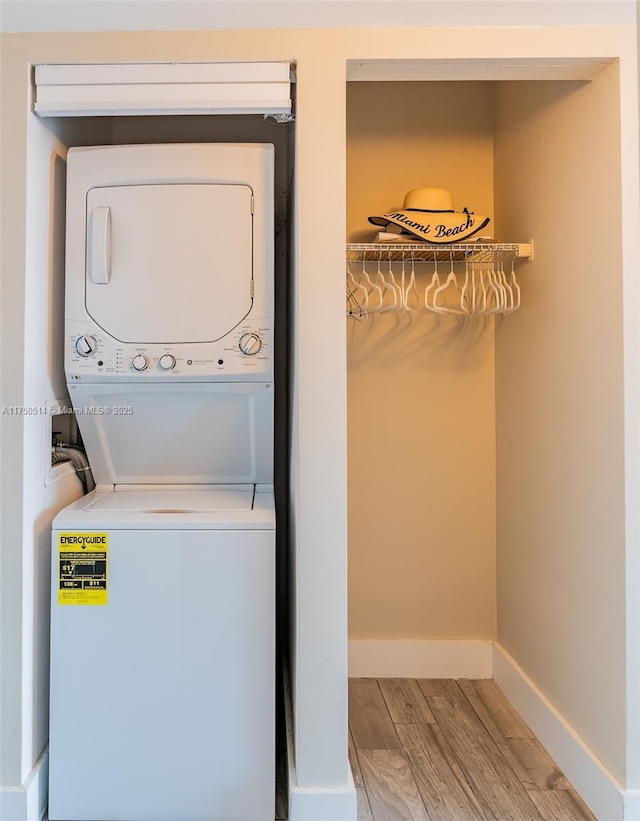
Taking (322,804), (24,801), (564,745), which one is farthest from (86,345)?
(564,745)

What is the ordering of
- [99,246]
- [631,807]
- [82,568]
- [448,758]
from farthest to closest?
1. [448,758]
2. [99,246]
3. [82,568]
4. [631,807]

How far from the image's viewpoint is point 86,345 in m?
1.83

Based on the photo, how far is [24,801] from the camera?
161 cm

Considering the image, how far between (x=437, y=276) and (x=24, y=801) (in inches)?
87.7

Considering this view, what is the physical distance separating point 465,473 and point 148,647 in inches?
57.9

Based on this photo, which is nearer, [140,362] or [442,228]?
[140,362]

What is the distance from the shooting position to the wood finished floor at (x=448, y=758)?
5.63 feet

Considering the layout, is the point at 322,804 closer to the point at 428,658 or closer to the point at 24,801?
the point at 24,801

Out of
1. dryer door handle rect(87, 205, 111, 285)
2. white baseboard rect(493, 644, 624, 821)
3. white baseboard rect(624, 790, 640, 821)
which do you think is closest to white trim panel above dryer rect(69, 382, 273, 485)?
dryer door handle rect(87, 205, 111, 285)

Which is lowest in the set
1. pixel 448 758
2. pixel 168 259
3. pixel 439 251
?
pixel 448 758

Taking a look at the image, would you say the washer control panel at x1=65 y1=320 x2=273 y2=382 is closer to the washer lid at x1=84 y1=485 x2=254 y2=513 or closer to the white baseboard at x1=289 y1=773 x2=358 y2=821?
the washer lid at x1=84 y1=485 x2=254 y2=513

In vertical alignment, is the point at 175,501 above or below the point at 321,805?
above

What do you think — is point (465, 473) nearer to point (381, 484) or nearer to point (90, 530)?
point (381, 484)

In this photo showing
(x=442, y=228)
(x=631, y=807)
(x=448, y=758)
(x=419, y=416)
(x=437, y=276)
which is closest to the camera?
(x=631, y=807)
